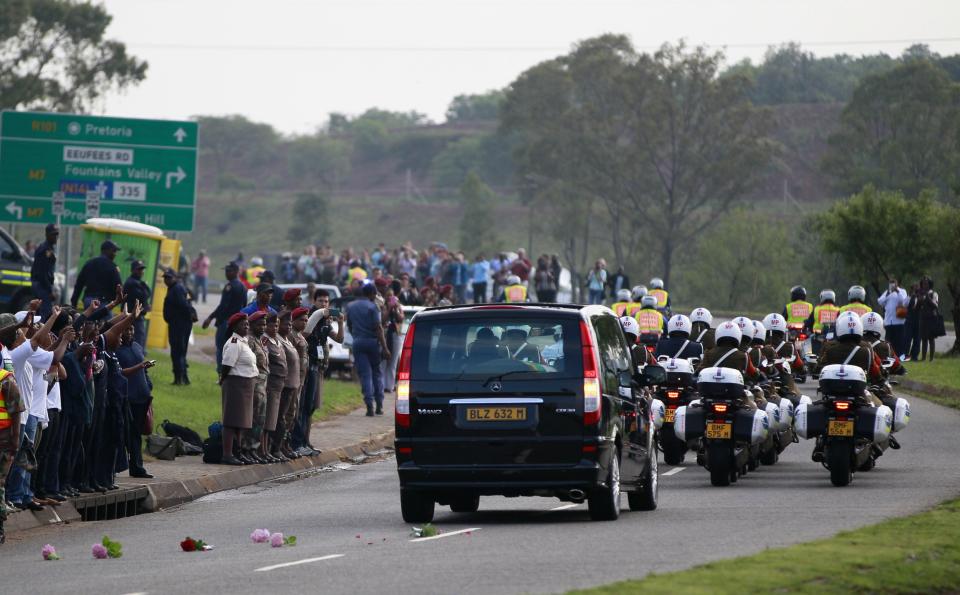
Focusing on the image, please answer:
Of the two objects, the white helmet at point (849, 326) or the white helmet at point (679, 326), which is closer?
the white helmet at point (849, 326)

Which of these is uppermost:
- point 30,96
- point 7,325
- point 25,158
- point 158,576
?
point 30,96

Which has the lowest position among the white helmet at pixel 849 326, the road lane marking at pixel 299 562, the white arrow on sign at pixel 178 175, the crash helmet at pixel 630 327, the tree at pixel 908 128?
the road lane marking at pixel 299 562

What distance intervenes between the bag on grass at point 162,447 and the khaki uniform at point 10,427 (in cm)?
672

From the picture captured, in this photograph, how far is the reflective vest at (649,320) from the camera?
28375mm

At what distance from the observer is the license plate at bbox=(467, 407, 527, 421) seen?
1486 centimetres

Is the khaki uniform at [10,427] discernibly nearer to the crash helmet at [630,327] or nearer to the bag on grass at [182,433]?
the bag on grass at [182,433]

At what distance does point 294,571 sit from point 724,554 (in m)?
2.94

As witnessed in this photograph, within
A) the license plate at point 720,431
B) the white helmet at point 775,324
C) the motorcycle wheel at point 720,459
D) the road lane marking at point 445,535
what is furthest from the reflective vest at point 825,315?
the road lane marking at point 445,535

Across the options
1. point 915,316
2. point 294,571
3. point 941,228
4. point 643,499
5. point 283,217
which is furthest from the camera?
point 283,217

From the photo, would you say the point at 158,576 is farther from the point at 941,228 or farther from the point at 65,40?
the point at 65,40

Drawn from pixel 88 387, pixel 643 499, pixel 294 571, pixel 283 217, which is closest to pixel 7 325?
pixel 88 387

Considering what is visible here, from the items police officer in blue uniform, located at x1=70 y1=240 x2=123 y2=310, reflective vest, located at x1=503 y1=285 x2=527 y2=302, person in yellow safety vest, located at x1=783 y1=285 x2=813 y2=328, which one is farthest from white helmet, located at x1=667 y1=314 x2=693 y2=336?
reflective vest, located at x1=503 y1=285 x2=527 y2=302

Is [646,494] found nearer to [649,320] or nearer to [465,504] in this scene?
[465,504]

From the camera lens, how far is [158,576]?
12.2 meters
